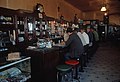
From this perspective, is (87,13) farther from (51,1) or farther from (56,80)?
(56,80)

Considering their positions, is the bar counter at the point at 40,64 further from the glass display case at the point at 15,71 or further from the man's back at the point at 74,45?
the man's back at the point at 74,45

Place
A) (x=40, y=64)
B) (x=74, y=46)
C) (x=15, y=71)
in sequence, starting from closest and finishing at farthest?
1. (x=15, y=71)
2. (x=40, y=64)
3. (x=74, y=46)

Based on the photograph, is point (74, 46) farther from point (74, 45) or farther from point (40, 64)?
point (40, 64)

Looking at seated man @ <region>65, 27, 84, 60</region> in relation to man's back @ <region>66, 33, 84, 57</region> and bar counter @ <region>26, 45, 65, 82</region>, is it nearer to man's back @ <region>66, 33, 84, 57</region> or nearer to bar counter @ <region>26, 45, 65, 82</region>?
man's back @ <region>66, 33, 84, 57</region>

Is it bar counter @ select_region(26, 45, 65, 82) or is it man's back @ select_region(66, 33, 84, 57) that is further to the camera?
man's back @ select_region(66, 33, 84, 57)

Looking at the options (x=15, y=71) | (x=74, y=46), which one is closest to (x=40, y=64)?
(x=15, y=71)

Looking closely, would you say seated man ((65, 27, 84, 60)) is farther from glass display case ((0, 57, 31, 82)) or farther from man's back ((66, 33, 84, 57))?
glass display case ((0, 57, 31, 82))

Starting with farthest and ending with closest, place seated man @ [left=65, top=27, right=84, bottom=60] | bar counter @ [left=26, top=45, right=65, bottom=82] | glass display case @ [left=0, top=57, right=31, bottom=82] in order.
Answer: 1. seated man @ [left=65, top=27, right=84, bottom=60]
2. bar counter @ [left=26, top=45, right=65, bottom=82]
3. glass display case @ [left=0, top=57, right=31, bottom=82]

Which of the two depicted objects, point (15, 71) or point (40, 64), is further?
point (40, 64)

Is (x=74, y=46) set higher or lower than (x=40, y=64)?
higher

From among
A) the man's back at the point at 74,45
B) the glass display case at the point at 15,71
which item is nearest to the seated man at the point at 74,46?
the man's back at the point at 74,45

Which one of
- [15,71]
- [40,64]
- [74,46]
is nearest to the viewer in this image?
[15,71]

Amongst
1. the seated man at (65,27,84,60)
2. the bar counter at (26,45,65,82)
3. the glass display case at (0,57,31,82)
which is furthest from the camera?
the seated man at (65,27,84,60)

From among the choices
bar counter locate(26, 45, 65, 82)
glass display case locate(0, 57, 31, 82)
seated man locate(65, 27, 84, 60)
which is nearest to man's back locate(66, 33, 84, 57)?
seated man locate(65, 27, 84, 60)
